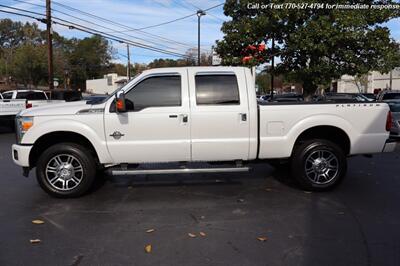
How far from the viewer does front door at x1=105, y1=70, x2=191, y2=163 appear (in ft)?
21.8

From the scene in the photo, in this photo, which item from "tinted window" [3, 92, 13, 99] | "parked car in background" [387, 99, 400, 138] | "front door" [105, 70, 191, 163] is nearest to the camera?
"front door" [105, 70, 191, 163]

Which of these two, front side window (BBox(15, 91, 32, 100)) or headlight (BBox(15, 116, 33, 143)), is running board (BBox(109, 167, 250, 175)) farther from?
front side window (BBox(15, 91, 32, 100))

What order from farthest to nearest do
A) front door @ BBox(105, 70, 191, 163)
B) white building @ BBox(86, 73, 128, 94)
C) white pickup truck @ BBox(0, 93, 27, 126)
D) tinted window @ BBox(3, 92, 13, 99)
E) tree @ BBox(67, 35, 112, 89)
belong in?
tree @ BBox(67, 35, 112, 89), white building @ BBox(86, 73, 128, 94), tinted window @ BBox(3, 92, 13, 99), white pickup truck @ BBox(0, 93, 27, 126), front door @ BBox(105, 70, 191, 163)

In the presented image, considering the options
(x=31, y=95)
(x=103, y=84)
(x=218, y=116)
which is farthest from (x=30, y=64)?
(x=218, y=116)

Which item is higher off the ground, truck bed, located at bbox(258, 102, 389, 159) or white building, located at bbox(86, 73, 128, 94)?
white building, located at bbox(86, 73, 128, 94)

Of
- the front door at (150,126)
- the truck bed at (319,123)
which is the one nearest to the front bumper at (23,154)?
the front door at (150,126)

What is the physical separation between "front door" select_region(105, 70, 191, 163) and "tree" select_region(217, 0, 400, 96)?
13481 millimetres

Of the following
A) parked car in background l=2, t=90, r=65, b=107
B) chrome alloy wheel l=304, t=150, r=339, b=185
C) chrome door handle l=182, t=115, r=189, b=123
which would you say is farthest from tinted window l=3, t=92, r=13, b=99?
chrome alloy wheel l=304, t=150, r=339, b=185

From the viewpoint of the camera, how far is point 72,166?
6.80 m

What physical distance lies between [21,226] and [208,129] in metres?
2.91

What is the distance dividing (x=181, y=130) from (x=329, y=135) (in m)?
2.58

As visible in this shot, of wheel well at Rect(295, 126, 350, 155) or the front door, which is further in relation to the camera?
wheel well at Rect(295, 126, 350, 155)

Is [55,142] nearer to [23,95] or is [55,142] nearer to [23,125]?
[23,125]

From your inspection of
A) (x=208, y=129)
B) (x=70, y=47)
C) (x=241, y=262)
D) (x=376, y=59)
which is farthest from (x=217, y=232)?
(x=70, y=47)
